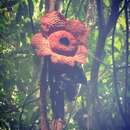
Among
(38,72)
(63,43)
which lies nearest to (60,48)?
(63,43)

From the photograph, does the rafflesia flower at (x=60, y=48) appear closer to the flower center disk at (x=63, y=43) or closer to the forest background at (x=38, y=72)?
the flower center disk at (x=63, y=43)

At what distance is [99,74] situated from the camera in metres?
1.46

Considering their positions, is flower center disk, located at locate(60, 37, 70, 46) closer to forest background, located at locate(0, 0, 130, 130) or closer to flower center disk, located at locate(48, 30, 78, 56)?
flower center disk, located at locate(48, 30, 78, 56)

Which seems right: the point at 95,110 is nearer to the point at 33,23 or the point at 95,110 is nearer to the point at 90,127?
the point at 90,127

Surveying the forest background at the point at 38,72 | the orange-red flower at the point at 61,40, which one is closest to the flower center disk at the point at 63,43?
the orange-red flower at the point at 61,40

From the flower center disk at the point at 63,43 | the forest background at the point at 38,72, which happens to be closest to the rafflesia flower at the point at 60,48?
the flower center disk at the point at 63,43

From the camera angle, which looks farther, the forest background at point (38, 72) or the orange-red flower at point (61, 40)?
the forest background at point (38, 72)

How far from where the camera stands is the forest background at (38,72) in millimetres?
1403

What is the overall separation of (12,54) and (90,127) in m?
0.50

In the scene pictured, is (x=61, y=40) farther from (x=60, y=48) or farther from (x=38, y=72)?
(x=38, y=72)

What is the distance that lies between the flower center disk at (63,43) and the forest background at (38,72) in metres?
0.16

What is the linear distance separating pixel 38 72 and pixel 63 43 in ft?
0.77

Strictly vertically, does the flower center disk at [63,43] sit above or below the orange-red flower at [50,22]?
below

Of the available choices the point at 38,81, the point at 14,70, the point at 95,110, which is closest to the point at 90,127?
the point at 95,110
